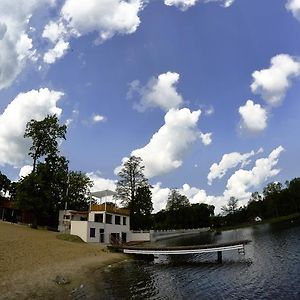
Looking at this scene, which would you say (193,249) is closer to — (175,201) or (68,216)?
(68,216)

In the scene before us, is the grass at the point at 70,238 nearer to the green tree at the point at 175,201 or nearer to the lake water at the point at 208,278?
the lake water at the point at 208,278

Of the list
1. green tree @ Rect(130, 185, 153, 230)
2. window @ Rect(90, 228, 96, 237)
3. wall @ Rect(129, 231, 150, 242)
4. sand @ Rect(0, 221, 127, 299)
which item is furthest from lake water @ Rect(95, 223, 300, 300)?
green tree @ Rect(130, 185, 153, 230)

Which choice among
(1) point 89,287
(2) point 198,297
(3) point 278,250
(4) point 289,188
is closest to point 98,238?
(3) point 278,250

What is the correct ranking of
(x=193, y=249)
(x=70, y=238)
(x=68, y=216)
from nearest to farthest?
(x=193, y=249)
(x=70, y=238)
(x=68, y=216)

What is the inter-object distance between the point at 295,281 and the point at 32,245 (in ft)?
100

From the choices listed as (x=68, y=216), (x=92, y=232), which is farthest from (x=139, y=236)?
(x=92, y=232)

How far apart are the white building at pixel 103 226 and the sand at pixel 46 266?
34.8ft

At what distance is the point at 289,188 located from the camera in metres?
178

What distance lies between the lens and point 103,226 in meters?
66.6

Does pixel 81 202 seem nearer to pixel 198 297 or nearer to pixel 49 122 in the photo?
pixel 49 122

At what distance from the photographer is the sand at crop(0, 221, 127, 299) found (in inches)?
1009

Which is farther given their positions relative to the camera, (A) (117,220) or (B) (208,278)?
(A) (117,220)

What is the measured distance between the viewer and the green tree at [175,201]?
505 ft

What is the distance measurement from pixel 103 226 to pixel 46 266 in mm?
32645
